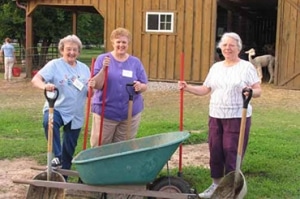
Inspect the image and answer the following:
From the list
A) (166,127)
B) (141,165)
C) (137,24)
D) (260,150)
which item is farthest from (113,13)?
(141,165)

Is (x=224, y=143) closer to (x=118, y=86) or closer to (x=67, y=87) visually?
(x=118, y=86)

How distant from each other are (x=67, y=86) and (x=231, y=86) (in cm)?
145

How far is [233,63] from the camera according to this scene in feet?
15.0

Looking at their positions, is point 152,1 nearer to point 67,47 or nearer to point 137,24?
point 137,24

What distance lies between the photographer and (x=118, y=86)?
15.4 ft

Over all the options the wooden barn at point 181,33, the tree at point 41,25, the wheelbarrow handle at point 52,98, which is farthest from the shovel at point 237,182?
the tree at point 41,25

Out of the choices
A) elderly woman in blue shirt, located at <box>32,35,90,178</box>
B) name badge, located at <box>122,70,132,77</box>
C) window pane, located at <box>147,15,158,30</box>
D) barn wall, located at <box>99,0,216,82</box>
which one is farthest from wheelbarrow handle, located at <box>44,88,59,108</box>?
window pane, located at <box>147,15,158,30</box>

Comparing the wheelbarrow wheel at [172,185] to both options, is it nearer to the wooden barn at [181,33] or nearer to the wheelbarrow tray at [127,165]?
the wheelbarrow tray at [127,165]

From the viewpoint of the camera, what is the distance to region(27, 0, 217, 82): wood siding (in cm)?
1572

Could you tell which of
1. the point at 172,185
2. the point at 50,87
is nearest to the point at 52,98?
the point at 50,87

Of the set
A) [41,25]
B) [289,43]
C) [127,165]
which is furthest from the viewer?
[41,25]

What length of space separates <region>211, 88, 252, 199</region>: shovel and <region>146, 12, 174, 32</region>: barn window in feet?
39.2

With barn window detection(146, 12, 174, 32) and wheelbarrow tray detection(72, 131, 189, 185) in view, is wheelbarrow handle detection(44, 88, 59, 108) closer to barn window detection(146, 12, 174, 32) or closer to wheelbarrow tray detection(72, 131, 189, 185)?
wheelbarrow tray detection(72, 131, 189, 185)

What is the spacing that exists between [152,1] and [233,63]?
11928 millimetres
